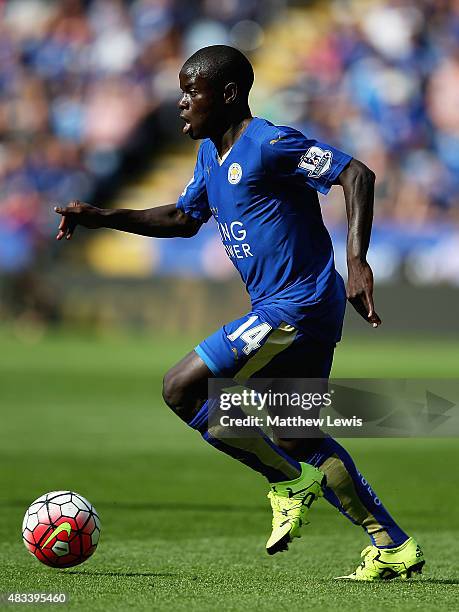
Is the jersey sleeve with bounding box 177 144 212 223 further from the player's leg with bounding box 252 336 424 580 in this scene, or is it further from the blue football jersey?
the player's leg with bounding box 252 336 424 580

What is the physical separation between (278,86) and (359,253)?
22795 millimetres

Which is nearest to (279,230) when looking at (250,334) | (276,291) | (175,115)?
(276,291)

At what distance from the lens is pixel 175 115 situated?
27453 mm

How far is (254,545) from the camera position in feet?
21.7

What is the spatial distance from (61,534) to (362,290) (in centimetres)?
171

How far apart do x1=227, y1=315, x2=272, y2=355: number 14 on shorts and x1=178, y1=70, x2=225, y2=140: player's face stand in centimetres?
85

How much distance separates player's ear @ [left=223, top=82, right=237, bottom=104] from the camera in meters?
5.30

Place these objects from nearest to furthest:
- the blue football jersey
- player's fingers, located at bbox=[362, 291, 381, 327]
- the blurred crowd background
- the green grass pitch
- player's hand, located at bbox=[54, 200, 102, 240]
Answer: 1. player's fingers, located at bbox=[362, 291, 381, 327]
2. the green grass pitch
3. the blue football jersey
4. player's hand, located at bbox=[54, 200, 102, 240]
5. the blurred crowd background

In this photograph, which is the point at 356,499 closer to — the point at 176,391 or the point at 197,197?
the point at 176,391

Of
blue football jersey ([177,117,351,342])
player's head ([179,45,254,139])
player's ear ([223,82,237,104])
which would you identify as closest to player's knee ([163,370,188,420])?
blue football jersey ([177,117,351,342])

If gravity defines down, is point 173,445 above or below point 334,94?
below

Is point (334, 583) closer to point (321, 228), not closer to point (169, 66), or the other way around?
point (321, 228)

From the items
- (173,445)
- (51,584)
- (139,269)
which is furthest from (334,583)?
(139,269)

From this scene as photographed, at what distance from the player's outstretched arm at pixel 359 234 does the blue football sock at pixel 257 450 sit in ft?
2.43
